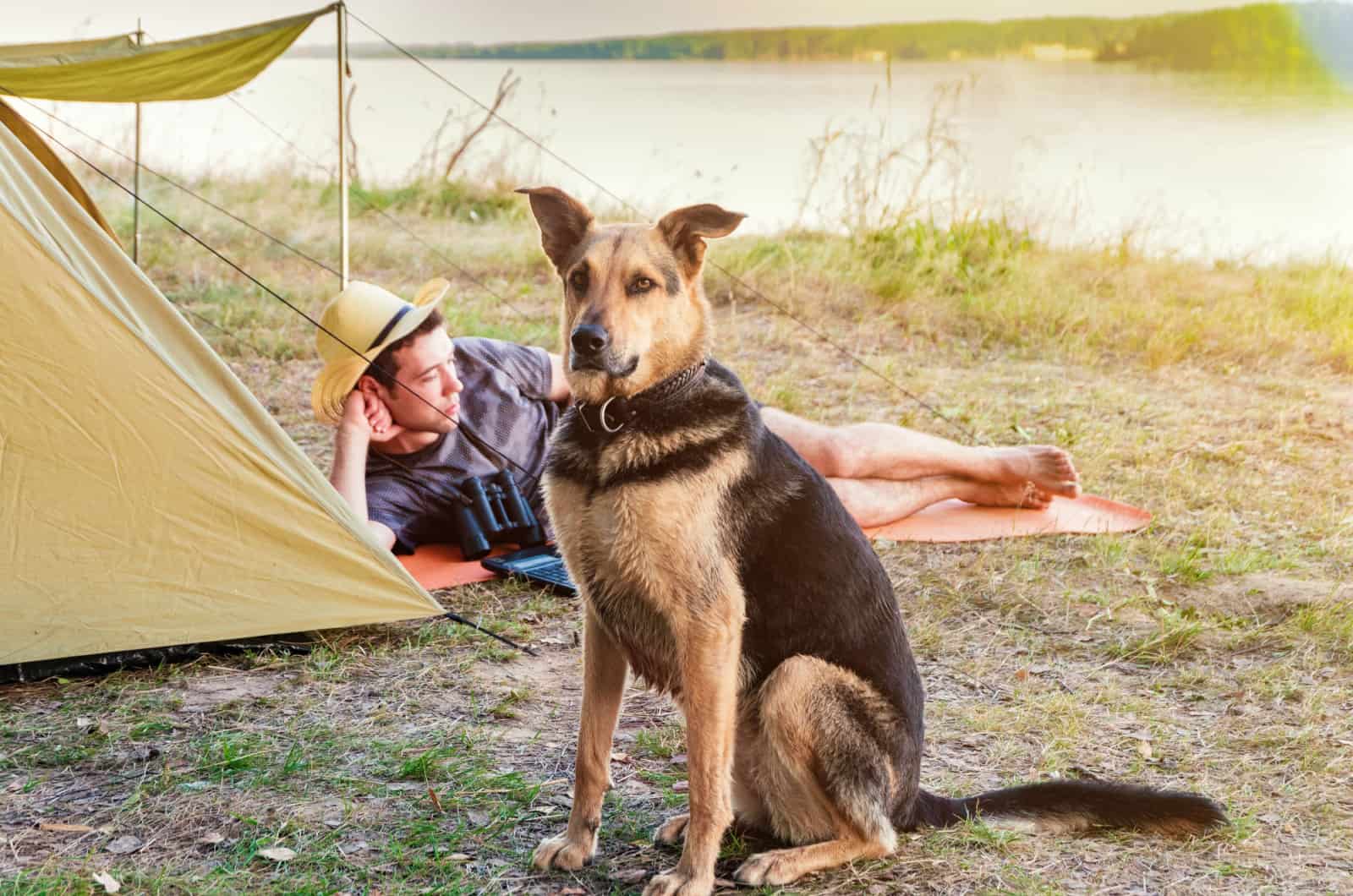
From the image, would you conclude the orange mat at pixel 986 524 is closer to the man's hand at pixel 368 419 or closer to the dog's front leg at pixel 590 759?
the man's hand at pixel 368 419

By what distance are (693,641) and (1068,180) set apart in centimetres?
938

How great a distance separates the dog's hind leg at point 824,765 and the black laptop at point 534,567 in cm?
211

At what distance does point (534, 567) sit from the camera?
16.7ft

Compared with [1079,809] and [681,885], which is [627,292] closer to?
[681,885]

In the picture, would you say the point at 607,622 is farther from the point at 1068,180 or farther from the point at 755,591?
the point at 1068,180

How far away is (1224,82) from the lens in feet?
52.3

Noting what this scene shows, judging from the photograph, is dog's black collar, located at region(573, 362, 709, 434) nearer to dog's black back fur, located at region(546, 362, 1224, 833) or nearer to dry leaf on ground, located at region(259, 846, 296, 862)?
dog's black back fur, located at region(546, 362, 1224, 833)

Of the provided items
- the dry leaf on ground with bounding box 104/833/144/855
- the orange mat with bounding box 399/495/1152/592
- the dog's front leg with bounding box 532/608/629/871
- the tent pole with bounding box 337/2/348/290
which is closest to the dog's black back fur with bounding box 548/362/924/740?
the dog's front leg with bounding box 532/608/629/871

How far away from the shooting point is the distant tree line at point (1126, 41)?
15281 millimetres

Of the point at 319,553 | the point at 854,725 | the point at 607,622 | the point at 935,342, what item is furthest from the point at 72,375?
the point at 935,342

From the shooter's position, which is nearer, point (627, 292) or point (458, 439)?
point (627, 292)

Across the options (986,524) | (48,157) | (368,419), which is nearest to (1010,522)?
(986,524)

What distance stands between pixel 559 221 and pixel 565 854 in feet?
4.93

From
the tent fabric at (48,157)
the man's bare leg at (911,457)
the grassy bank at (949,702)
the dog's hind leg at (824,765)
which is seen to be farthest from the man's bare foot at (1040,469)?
the tent fabric at (48,157)
